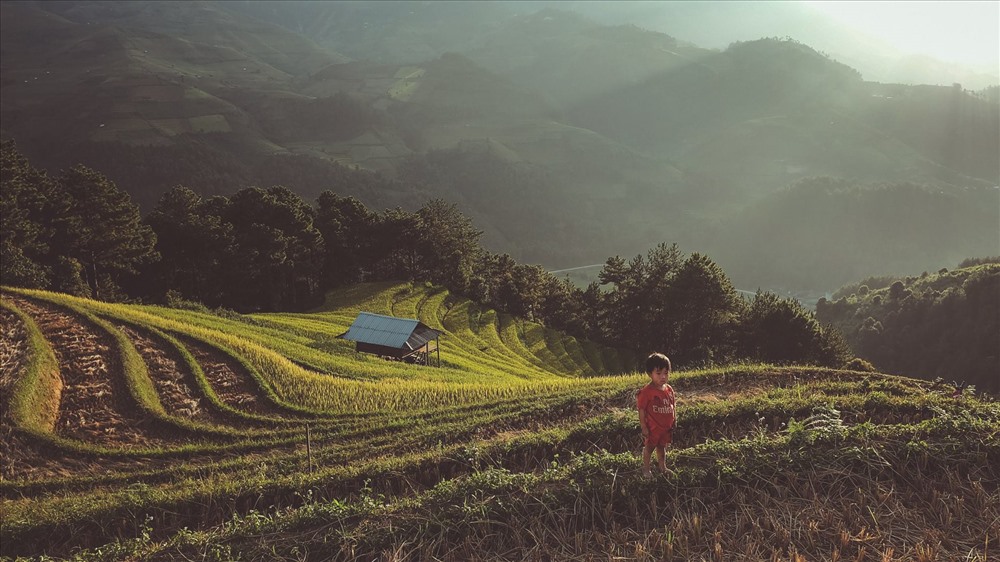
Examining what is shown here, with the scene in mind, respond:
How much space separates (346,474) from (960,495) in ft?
36.4

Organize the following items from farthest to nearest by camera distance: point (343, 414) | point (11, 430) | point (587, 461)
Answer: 1. point (343, 414)
2. point (11, 430)
3. point (587, 461)

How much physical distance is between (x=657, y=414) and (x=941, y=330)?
115 meters

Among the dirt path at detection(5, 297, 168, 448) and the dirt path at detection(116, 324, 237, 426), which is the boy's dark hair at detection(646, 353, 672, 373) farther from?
the dirt path at detection(5, 297, 168, 448)

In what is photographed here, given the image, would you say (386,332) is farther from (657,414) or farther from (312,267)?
(312,267)

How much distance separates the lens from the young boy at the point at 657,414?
8.20m

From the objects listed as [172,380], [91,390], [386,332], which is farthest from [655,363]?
[386,332]

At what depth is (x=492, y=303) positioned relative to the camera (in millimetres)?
79875

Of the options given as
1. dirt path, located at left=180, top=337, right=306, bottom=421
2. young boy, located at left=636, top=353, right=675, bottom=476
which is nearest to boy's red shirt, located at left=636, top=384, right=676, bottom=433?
young boy, located at left=636, top=353, right=675, bottom=476

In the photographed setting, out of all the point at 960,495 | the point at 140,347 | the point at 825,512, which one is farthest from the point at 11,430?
the point at 960,495

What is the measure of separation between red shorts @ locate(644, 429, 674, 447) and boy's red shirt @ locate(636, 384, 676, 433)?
0.10 ft

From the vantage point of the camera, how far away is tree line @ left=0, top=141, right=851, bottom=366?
4850cm

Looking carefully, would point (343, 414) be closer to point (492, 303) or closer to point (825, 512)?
point (825, 512)

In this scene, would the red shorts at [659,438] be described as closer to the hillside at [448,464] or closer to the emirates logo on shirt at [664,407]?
the emirates logo on shirt at [664,407]

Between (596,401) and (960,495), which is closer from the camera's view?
(960,495)
